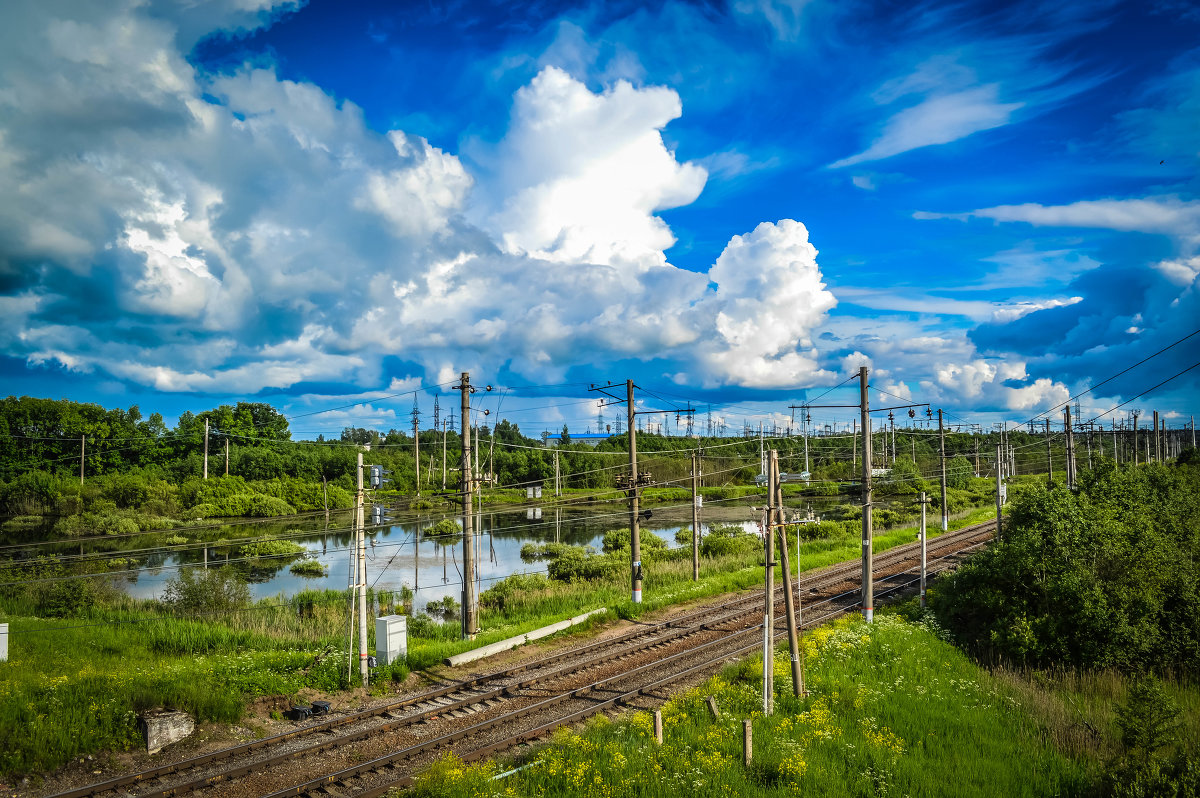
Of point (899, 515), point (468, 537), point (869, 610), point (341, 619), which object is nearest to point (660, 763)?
point (468, 537)

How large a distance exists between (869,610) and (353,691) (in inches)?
673

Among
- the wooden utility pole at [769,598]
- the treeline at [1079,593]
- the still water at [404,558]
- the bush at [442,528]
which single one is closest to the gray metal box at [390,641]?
the still water at [404,558]

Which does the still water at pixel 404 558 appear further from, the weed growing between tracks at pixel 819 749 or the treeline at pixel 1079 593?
the treeline at pixel 1079 593

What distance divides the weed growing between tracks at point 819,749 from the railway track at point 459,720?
58.3 inches

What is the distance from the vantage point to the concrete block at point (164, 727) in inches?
539

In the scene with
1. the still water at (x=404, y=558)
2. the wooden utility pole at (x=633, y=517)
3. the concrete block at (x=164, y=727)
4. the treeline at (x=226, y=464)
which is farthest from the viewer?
the treeline at (x=226, y=464)

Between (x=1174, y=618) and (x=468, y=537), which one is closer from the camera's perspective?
(x=1174, y=618)

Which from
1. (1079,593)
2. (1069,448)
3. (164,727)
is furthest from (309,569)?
(1069,448)

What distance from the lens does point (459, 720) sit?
15.4m

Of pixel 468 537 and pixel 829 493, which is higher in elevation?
pixel 468 537

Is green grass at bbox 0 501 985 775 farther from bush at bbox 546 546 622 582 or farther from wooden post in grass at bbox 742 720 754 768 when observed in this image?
wooden post in grass at bbox 742 720 754 768

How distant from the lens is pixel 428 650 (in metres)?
20.0

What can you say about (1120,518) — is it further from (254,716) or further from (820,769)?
(254,716)

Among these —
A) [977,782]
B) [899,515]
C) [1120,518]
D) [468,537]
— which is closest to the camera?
[977,782]
